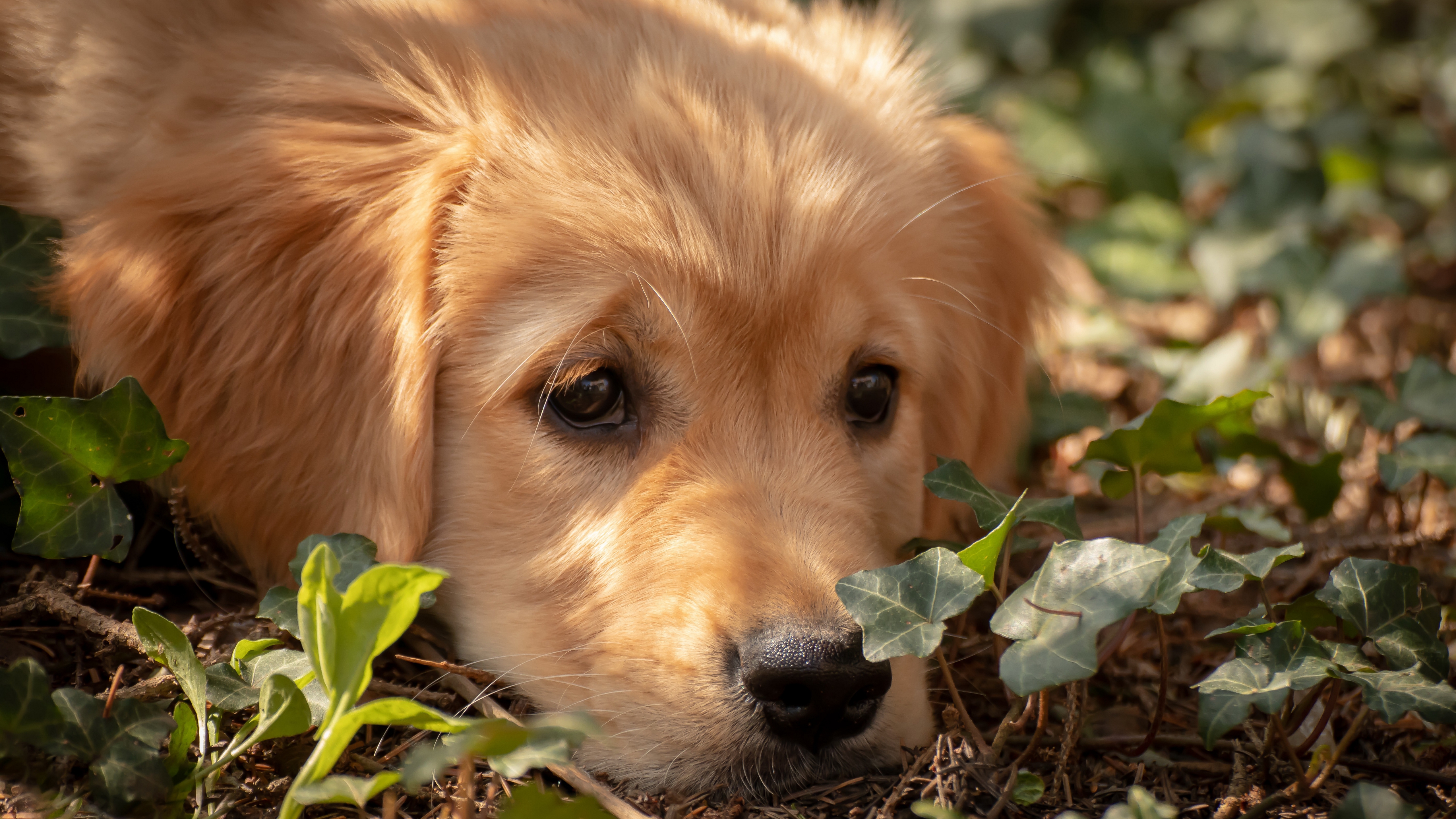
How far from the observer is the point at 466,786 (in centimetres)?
163

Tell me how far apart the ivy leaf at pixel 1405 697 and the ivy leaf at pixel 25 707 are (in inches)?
80.4

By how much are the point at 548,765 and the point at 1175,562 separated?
1.11 meters

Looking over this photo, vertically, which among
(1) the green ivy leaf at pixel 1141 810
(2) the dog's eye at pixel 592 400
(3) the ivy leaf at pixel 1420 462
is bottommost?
(1) the green ivy leaf at pixel 1141 810

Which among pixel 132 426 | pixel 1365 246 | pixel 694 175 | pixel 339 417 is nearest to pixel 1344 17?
pixel 1365 246

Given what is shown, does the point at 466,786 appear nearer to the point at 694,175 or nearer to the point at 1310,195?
the point at 694,175

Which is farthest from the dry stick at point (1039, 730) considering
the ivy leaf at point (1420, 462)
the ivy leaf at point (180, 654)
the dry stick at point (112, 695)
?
the dry stick at point (112, 695)

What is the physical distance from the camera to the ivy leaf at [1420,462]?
8.93 ft

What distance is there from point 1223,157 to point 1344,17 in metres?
0.87

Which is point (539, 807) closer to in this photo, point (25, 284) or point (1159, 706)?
point (1159, 706)

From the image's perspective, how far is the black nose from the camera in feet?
6.59

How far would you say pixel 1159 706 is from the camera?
2.14 meters

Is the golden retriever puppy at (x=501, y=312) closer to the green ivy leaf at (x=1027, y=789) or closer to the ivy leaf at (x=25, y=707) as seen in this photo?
the green ivy leaf at (x=1027, y=789)

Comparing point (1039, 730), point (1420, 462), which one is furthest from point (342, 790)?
point (1420, 462)

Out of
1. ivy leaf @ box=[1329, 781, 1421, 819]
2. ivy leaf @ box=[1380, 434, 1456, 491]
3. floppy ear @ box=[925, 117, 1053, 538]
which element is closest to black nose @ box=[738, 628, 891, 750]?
ivy leaf @ box=[1329, 781, 1421, 819]
